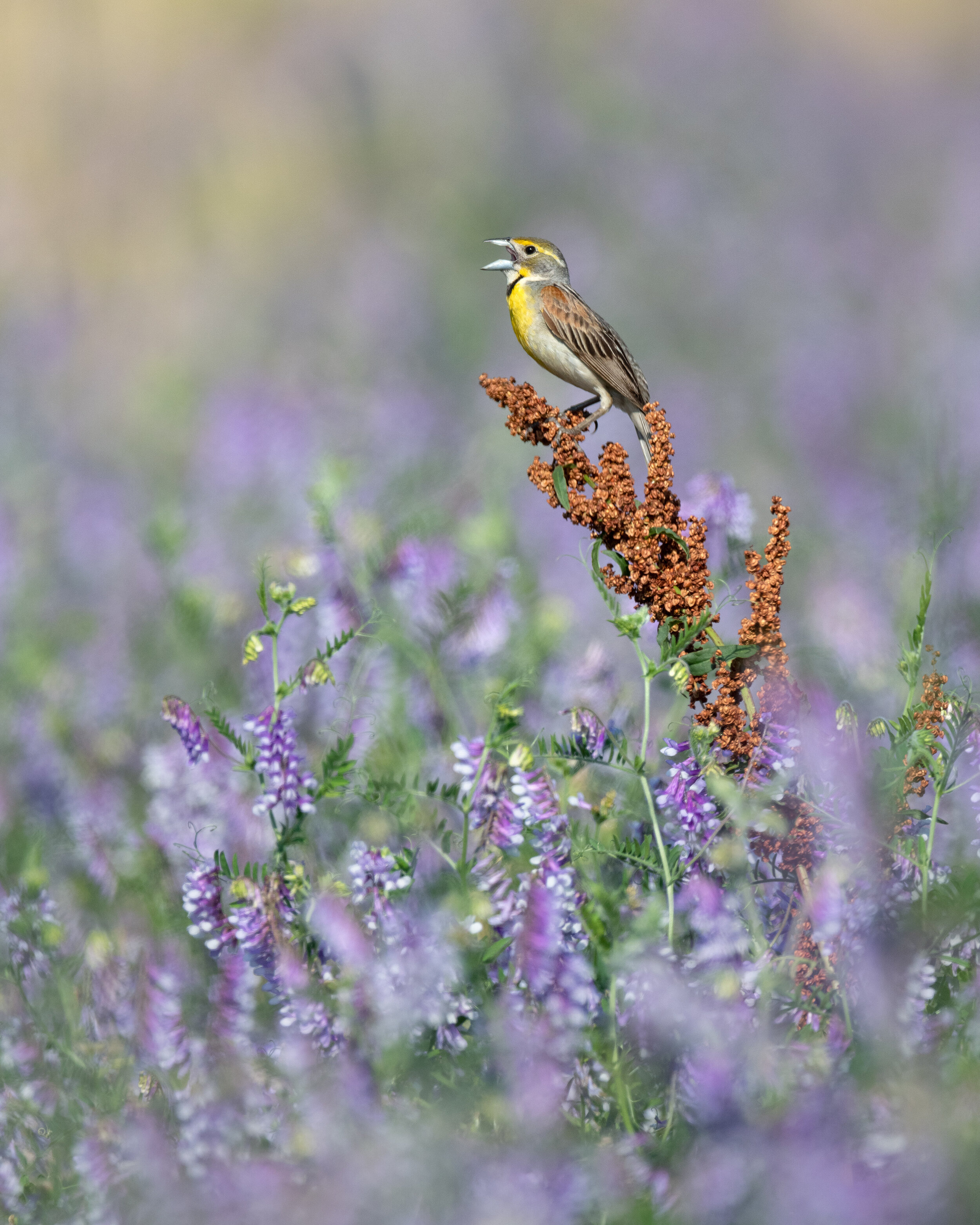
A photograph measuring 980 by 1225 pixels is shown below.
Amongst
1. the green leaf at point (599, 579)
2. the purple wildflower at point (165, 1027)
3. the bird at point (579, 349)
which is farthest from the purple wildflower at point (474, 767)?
the bird at point (579, 349)

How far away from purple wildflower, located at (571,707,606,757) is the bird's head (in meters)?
1.76

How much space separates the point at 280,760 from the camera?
8.32ft

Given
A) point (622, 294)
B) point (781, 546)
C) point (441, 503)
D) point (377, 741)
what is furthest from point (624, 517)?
point (622, 294)

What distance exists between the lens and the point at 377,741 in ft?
11.8

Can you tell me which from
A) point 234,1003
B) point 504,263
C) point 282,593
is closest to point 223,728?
point 282,593

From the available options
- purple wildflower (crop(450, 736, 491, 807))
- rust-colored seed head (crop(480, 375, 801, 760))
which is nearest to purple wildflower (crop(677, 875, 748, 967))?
rust-colored seed head (crop(480, 375, 801, 760))

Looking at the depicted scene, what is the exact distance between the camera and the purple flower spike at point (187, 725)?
2701mm

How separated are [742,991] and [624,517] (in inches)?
37.6

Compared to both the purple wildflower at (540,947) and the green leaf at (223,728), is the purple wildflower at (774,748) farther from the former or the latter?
the green leaf at (223,728)

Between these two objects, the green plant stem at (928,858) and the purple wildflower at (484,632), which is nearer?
the green plant stem at (928,858)

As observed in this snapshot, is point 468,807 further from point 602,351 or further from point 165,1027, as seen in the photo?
point 602,351

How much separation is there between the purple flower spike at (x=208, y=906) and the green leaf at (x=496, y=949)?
53 centimetres

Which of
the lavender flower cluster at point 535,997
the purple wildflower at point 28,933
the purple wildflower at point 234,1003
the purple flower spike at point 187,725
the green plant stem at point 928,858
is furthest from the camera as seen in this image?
the purple wildflower at point 28,933

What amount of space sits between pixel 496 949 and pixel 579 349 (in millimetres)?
1692
